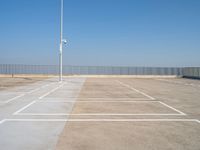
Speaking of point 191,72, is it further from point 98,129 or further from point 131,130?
point 98,129

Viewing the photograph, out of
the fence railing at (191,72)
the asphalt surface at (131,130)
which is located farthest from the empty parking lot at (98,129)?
the fence railing at (191,72)

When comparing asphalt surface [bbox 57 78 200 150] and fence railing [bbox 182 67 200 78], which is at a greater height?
fence railing [bbox 182 67 200 78]

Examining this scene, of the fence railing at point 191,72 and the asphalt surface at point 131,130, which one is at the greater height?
the fence railing at point 191,72

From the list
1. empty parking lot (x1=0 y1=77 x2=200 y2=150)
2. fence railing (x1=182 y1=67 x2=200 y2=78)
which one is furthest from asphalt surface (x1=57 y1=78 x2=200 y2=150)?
fence railing (x1=182 y1=67 x2=200 y2=78)

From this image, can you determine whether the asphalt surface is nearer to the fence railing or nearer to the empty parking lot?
the empty parking lot

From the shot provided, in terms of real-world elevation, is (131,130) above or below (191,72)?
below

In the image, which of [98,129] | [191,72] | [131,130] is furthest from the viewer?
[191,72]

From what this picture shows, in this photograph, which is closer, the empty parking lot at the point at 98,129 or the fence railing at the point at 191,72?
the empty parking lot at the point at 98,129

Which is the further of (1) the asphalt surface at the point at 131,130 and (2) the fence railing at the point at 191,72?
(2) the fence railing at the point at 191,72

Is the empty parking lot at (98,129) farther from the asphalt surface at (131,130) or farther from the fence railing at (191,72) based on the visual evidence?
the fence railing at (191,72)

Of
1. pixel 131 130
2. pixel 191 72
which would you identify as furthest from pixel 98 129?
pixel 191 72

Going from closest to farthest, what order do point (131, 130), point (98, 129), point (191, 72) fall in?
point (131, 130), point (98, 129), point (191, 72)

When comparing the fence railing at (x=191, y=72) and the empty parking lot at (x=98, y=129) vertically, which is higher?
the fence railing at (x=191, y=72)

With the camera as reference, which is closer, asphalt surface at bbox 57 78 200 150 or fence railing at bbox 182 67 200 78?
asphalt surface at bbox 57 78 200 150
